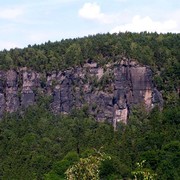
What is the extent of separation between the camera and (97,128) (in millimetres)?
136000

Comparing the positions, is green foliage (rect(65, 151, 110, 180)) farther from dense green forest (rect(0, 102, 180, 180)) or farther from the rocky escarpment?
the rocky escarpment

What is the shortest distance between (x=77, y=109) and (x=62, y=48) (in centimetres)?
3239

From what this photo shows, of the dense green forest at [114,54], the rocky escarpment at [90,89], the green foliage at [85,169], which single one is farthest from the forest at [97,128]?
the rocky escarpment at [90,89]

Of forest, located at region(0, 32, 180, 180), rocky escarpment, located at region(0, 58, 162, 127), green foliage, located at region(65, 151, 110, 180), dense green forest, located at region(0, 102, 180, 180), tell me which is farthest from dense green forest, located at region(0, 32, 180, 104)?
green foliage, located at region(65, 151, 110, 180)

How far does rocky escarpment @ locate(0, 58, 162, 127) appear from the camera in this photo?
16462 cm

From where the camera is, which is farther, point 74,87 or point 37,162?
point 74,87

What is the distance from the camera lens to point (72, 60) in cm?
17800

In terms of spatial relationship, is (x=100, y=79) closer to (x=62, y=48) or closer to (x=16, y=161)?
(x=62, y=48)

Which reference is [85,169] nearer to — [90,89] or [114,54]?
[90,89]

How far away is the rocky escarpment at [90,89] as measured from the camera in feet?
540

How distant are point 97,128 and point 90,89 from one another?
37711mm

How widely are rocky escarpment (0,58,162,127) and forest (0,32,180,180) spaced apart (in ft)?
8.46

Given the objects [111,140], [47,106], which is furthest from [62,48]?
[111,140]

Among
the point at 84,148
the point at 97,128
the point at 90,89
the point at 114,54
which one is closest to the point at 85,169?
the point at 84,148
